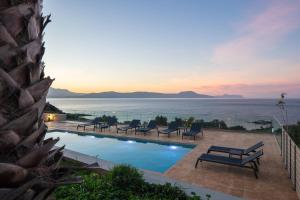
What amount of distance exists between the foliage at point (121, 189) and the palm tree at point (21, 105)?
4.37 m

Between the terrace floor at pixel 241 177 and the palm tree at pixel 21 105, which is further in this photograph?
the terrace floor at pixel 241 177

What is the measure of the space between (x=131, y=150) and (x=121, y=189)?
7.30 m

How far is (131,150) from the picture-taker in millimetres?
12617

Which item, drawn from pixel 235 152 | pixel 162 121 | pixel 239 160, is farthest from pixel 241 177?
pixel 162 121

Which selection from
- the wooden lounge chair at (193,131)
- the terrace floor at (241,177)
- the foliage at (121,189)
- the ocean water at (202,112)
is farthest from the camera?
the ocean water at (202,112)

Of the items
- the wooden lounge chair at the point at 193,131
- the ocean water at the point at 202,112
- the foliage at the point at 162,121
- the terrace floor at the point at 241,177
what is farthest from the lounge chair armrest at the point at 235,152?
the foliage at the point at 162,121

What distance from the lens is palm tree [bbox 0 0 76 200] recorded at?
2.38 feet

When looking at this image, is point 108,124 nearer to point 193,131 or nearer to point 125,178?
point 193,131

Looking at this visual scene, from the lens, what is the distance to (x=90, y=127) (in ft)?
60.6

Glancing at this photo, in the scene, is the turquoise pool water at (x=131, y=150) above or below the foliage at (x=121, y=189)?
below

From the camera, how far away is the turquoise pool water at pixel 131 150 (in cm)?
1061

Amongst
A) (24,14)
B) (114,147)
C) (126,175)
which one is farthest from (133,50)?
(24,14)

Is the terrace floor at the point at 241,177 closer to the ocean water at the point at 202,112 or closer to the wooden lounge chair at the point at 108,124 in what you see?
the ocean water at the point at 202,112

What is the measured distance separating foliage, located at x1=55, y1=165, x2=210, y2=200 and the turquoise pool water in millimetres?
3977
